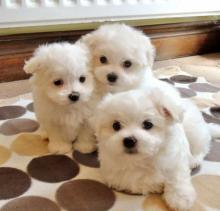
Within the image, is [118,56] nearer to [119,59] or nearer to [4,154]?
[119,59]

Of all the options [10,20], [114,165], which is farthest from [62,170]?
[10,20]

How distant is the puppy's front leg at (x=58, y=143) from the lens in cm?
144

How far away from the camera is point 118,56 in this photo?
146 centimetres

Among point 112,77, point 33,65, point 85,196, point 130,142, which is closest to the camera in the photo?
point 130,142

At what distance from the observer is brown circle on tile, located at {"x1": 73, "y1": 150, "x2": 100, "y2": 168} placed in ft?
4.50

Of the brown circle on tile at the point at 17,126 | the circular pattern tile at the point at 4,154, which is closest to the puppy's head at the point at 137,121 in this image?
the circular pattern tile at the point at 4,154

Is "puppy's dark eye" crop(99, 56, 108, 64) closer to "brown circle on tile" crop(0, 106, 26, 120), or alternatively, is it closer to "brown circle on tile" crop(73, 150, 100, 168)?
"brown circle on tile" crop(73, 150, 100, 168)

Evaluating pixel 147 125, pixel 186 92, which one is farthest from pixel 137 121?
pixel 186 92

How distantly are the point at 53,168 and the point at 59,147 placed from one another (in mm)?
119

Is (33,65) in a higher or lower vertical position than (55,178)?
higher

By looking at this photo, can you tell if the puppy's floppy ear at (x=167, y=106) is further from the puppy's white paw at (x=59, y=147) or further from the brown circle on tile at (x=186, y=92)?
the brown circle on tile at (x=186, y=92)

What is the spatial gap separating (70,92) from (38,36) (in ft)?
3.00

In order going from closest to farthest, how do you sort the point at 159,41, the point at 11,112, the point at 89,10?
the point at 11,112 → the point at 89,10 → the point at 159,41

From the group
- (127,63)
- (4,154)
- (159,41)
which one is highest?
(127,63)
